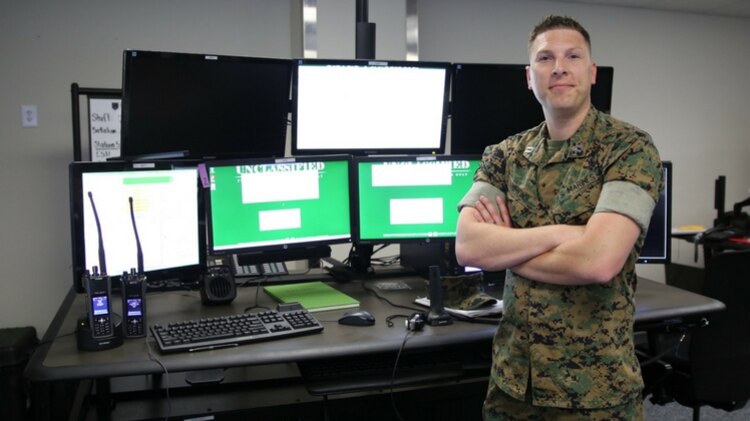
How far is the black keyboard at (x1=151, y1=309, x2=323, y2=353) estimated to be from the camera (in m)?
1.62

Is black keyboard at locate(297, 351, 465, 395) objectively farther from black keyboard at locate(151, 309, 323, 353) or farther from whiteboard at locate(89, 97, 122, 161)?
whiteboard at locate(89, 97, 122, 161)

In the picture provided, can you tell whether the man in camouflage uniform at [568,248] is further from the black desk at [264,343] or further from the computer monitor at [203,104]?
the computer monitor at [203,104]

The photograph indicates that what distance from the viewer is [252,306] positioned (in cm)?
205

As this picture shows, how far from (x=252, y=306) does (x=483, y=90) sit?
1168 mm

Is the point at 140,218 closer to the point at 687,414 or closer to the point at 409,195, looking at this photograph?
the point at 409,195

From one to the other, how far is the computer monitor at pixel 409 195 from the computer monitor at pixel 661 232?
2.35ft

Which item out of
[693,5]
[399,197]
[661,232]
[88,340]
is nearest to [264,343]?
[88,340]

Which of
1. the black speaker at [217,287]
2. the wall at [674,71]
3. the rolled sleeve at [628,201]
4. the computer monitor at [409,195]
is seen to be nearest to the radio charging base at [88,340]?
the black speaker at [217,287]

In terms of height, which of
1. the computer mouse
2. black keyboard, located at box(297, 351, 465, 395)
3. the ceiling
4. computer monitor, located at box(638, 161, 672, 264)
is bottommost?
black keyboard, located at box(297, 351, 465, 395)

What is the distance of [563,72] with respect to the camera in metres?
1.54

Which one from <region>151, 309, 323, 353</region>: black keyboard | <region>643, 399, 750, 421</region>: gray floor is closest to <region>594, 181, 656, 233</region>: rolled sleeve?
<region>151, 309, 323, 353</region>: black keyboard

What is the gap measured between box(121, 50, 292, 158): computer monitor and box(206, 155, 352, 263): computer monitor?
21 cm

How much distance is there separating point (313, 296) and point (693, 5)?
4354 mm

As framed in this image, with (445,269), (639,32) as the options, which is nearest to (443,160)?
(445,269)
